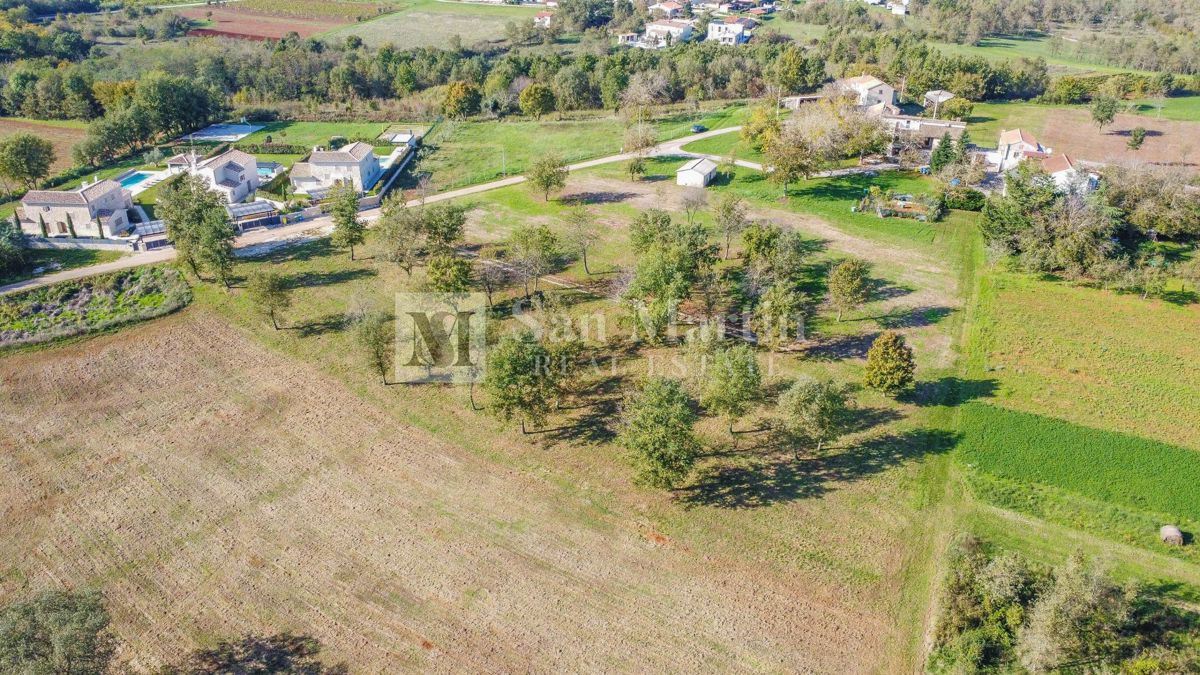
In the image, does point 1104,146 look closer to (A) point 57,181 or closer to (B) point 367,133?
(B) point 367,133

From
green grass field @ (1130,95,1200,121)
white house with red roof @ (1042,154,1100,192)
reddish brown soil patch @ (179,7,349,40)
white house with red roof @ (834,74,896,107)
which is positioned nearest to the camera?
white house with red roof @ (1042,154,1100,192)

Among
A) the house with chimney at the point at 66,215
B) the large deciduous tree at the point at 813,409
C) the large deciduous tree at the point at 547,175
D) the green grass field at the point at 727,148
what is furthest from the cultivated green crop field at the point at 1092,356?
the house with chimney at the point at 66,215

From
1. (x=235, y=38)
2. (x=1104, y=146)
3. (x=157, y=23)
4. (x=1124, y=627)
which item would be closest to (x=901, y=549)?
(x=1124, y=627)

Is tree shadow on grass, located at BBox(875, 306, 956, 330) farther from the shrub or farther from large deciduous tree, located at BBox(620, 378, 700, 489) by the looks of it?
large deciduous tree, located at BBox(620, 378, 700, 489)

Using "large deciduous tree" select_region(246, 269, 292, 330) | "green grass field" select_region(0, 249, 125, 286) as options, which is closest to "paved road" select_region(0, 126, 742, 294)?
"green grass field" select_region(0, 249, 125, 286)

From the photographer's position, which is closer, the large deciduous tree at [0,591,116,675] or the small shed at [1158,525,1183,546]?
the large deciduous tree at [0,591,116,675]

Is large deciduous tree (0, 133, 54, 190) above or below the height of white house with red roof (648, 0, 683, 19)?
below
